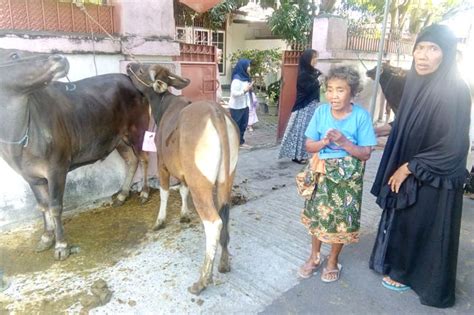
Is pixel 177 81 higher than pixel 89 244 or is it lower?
higher

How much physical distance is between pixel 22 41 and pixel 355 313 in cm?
358

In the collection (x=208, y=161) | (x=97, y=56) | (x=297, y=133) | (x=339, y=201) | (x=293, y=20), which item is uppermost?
(x=293, y=20)

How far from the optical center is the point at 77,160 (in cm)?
345

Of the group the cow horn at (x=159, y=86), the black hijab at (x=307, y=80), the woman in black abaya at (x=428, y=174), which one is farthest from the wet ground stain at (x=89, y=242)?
the black hijab at (x=307, y=80)

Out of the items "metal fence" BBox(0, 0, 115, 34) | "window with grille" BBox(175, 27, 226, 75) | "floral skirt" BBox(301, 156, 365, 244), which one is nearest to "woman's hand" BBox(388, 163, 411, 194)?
"floral skirt" BBox(301, 156, 365, 244)

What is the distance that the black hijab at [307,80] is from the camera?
18.9 feet

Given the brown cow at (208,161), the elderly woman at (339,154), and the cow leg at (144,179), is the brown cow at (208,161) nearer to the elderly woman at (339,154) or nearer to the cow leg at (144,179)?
the elderly woman at (339,154)

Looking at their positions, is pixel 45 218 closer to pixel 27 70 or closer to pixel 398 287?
pixel 27 70

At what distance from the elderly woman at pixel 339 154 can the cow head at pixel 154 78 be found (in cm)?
163

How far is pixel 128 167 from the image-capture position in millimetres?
4371

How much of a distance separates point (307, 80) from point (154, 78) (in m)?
2.97

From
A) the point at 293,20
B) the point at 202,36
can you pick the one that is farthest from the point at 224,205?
the point at 202,36

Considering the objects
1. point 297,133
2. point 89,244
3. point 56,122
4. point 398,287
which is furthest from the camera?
point 297,133

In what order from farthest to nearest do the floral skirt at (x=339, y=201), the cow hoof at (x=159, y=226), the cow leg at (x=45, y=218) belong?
the cow hoof at (x=159, y=226) → the cow leg at (x=45, y=218) → the floral skirt at (x=339, y=201)
